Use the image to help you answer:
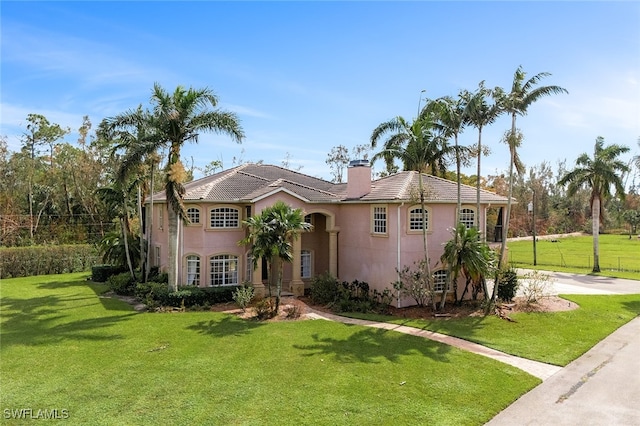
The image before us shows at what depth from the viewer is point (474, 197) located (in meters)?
22.0

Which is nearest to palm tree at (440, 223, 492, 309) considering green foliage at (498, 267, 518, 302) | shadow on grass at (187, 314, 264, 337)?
green foliage at (498, 267, 518, 302)

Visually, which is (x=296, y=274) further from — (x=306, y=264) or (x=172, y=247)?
(x=172, y=247)

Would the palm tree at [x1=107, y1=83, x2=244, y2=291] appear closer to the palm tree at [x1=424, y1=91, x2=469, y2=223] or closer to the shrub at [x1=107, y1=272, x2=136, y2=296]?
the shrub at [x1=107, y1=272, x2=136, y2=296]

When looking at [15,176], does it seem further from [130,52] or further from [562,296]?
[562,296]

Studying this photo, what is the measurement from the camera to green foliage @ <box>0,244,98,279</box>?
30.0 m

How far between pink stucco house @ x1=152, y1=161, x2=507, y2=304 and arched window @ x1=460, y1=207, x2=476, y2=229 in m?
0.05

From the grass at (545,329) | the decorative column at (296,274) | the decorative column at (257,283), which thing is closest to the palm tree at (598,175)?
the grass at (545,329)

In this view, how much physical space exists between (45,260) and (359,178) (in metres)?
25.5

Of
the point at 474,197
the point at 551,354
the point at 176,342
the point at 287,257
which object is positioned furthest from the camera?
the point at 474,197

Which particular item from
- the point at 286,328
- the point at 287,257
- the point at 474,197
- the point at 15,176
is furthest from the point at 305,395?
the point at 15,176

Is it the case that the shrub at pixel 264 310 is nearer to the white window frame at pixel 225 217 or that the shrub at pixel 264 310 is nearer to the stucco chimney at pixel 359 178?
the white window frame at pixel 225 217

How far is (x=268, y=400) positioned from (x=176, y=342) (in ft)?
19.7

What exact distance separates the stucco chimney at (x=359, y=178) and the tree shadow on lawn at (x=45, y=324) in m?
13.4

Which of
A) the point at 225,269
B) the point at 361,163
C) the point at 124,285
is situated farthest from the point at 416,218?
the point at 124,285
